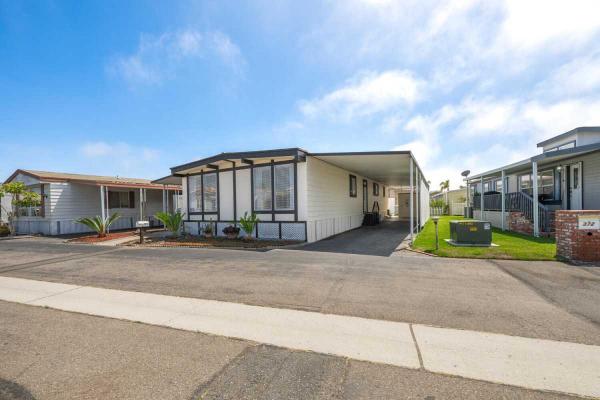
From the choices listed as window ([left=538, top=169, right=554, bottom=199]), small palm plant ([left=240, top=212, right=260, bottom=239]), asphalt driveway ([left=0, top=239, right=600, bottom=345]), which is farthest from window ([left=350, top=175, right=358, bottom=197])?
window ([left=538, top=169, right=554, bottom=199])

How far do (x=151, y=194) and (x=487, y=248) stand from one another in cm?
2203

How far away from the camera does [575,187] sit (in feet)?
40.9

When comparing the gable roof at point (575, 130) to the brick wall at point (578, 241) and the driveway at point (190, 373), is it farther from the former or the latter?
the driveway at point (190, 373)

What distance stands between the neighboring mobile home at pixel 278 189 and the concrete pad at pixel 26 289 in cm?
721

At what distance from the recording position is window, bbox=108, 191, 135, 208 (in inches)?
766

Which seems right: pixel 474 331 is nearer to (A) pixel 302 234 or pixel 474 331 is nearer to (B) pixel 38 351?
(B) pixel 38 351

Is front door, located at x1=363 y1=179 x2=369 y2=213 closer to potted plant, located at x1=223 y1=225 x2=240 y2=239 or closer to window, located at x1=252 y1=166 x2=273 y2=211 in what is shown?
window, located at x1=252 y1=166 x2=273 y2=211

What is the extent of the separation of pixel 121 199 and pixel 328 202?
1545cm

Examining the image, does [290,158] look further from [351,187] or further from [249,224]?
[351,187]

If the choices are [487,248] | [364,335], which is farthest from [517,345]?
[487,248]

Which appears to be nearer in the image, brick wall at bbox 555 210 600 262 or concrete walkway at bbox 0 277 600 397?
concrete walkway at bbox 0 277 600 397

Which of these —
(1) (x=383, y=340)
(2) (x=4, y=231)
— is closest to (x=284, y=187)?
(1) (x=383, y=340)

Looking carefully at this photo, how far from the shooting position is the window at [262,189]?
1208 cm

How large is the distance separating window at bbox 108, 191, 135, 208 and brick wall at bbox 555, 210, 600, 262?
23.1 metres
